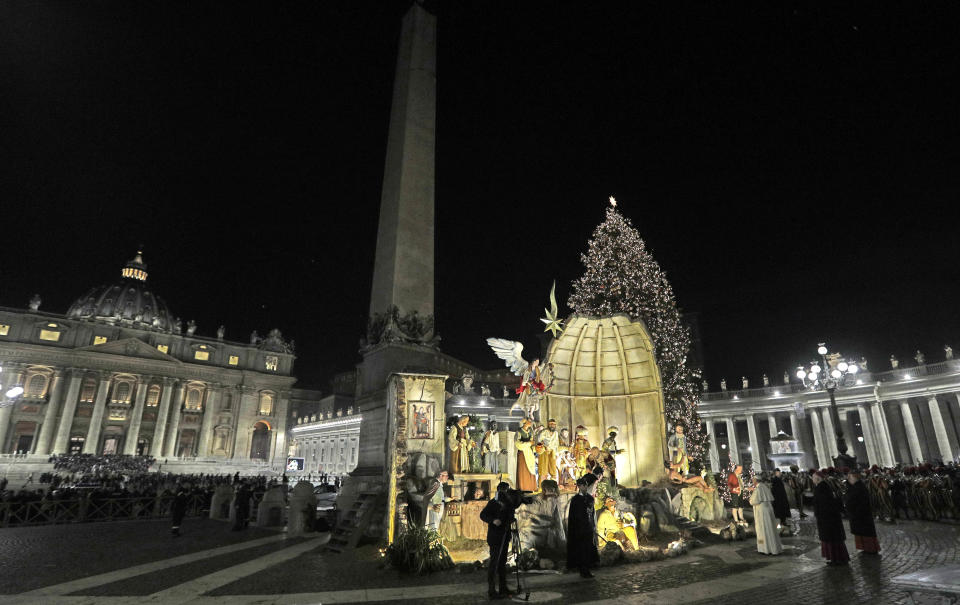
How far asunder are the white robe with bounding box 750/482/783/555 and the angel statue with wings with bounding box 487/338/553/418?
5.86 metres

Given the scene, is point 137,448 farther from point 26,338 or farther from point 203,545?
point 203,545

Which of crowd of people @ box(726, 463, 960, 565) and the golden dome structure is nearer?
crowd of people @ box(726, 463, 960, 565)

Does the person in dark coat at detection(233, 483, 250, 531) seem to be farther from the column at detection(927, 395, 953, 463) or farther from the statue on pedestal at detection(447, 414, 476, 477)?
the column at detection(927, 395, 953, 463)

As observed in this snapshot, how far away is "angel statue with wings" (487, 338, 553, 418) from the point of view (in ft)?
44.6

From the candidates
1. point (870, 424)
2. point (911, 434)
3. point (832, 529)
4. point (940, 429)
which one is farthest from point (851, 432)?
point (832, 529)

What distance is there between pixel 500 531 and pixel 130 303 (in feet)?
338

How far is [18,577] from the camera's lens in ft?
26.2

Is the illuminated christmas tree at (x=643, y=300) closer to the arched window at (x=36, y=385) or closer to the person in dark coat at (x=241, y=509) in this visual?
the person in dark coat at (x=241, y=509)

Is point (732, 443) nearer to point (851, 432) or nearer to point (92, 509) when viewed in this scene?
point (851, 432)

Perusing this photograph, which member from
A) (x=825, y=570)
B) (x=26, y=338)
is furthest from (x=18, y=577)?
(x=26, y=338)

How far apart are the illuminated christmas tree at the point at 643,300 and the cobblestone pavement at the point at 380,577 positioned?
684 cm

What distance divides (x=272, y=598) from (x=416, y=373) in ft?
17.1

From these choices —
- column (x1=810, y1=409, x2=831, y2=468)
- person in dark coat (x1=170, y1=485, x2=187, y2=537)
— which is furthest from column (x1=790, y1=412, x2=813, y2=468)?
person in dark coat (x1=170, y1=485, x2=187, y2=537)

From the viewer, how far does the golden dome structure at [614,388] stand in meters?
16.1
